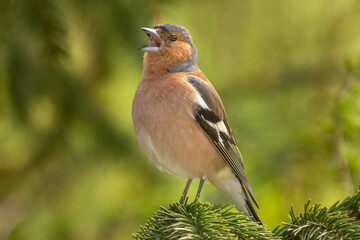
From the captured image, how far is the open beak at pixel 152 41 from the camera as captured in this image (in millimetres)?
3432

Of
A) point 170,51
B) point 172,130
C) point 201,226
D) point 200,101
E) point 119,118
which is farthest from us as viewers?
point 119,118

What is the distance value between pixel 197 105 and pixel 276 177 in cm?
101

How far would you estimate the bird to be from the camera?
10.8 ft

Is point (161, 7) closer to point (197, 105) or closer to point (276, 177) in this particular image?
point (197, 105)

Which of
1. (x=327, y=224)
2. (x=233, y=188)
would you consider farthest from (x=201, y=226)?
(x=233, y=188)

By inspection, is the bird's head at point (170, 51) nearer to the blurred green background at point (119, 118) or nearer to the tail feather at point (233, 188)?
the blurred green background at point (119, 118)

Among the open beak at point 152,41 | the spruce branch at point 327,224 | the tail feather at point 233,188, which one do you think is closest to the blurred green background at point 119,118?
the open beak at point 152,41

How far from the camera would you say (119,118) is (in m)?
4.37

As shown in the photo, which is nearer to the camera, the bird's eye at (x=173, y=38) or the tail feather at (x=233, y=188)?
the tail feather at (x=233, y=188)

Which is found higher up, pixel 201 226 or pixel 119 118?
pixel 119 118

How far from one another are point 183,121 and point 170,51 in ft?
2.11

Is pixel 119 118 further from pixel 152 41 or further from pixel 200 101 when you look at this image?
pixel 200 101

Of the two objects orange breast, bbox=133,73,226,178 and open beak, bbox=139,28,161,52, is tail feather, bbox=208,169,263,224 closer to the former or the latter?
orange breast, bbox=133,73,226,178

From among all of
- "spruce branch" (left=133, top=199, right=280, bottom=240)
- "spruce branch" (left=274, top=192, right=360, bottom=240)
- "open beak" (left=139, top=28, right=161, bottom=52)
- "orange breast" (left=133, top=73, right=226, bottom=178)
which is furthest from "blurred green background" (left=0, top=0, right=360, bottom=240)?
"spruce branch" (left=133, top=199, right=280, bottom=240)
